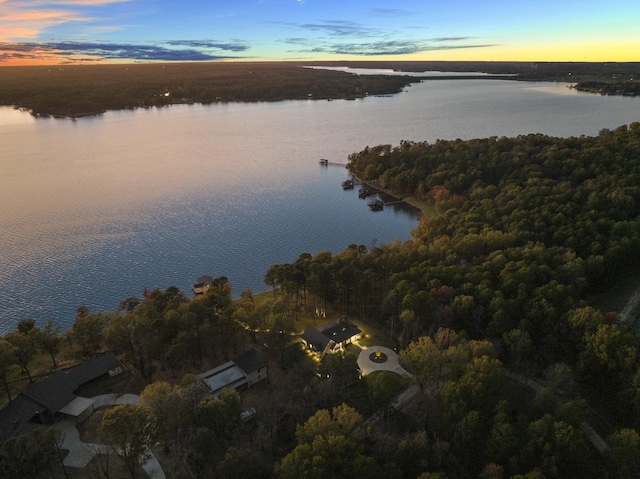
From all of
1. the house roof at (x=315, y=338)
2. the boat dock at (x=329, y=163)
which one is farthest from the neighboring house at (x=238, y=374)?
the boat dock at (x=329, y=163)

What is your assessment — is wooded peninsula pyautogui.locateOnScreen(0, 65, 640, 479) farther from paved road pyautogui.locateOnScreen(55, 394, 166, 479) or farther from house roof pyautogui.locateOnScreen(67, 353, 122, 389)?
house roof pyautogui.locateOnScreen(67, 353, 122, 389)

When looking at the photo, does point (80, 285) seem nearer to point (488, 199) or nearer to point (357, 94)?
point (488, 199)

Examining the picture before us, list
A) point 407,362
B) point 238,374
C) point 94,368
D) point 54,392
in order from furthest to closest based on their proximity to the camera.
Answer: point 94,368 < point 238,374 < point 407,362 < point 54,392

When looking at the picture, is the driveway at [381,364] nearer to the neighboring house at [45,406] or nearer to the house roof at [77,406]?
the house roof at [77,406]

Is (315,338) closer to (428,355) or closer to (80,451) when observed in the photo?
(428,355)

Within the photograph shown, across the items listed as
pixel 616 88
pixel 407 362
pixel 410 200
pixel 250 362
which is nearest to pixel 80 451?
pixel 250 362

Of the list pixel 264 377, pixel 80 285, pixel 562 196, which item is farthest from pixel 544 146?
pixel 80 285

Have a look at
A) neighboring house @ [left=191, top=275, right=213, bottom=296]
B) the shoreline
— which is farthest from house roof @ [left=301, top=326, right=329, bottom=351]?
the shoreline

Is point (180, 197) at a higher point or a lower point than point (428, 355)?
lower
